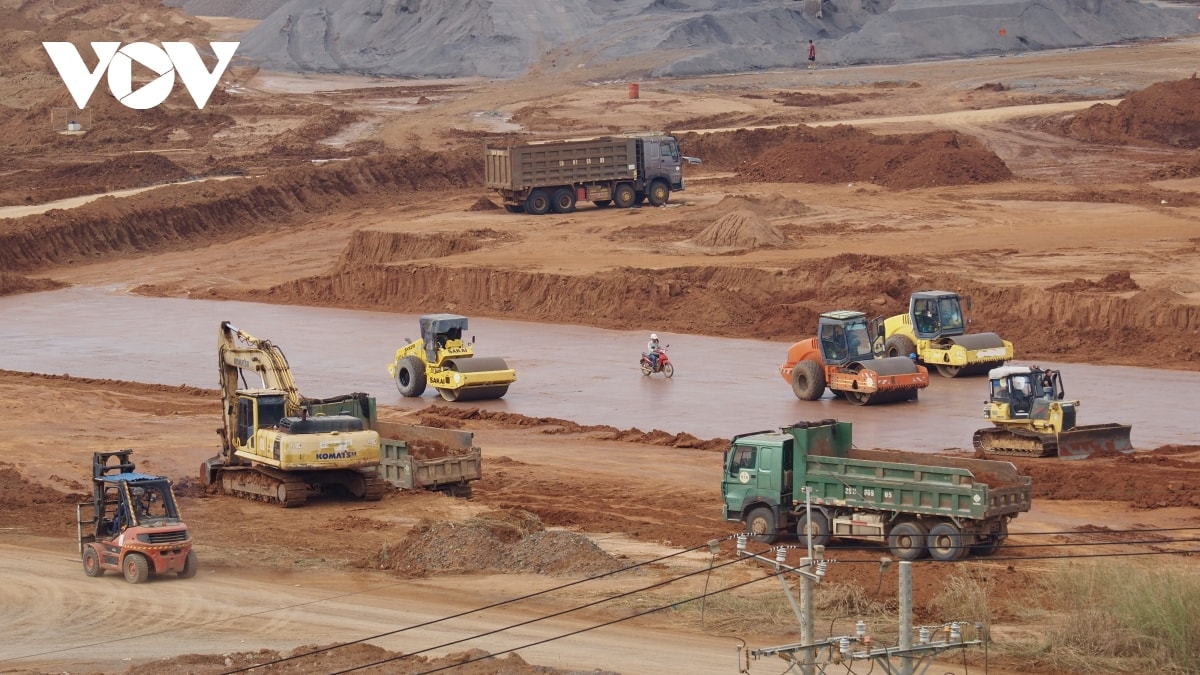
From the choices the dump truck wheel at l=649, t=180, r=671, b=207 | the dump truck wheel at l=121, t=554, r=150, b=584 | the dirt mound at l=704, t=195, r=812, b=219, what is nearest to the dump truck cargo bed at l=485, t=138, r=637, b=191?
the dump truck wheel at l=649, t=180, r=671, b=207

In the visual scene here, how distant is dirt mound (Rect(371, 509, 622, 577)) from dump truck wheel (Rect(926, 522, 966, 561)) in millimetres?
4039

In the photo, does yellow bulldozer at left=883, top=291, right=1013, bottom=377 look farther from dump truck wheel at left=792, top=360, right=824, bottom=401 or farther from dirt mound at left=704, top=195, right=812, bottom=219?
dirt mound at left=704, top=195, right=812, bottom=219

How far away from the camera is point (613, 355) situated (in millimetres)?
41500

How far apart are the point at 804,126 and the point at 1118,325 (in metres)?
39.4

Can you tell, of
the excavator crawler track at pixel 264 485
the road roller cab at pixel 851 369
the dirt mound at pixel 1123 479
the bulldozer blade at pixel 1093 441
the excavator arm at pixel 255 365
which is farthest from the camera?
the road roller cab at pixel 851 369

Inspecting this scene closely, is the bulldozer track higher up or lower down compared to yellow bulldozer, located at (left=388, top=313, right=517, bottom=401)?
lower down

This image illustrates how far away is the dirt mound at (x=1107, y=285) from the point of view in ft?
141

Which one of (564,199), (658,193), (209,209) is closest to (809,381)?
(564,199)

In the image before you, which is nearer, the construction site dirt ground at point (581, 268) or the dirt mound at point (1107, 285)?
the construction site dirt ground at point (581, 268)

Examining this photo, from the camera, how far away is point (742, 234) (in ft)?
177

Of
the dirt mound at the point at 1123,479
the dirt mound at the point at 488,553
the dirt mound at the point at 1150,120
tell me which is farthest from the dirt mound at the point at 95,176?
the dirt mound at the point at 1123,479

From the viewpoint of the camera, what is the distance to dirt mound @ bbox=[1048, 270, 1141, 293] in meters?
43.0

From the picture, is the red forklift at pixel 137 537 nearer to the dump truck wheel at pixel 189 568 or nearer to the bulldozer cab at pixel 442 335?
the dump truck wheel at pixel 189 568

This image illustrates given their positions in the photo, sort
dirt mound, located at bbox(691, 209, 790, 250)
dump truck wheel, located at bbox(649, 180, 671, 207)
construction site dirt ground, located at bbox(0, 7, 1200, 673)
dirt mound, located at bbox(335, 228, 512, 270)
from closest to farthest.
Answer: construction site dirt ground, located at bbox(0, 7, 1200, 673), dirt mound, located at bbox(691, 209, 790, 250), dirt mound, located at bbox(335, 228, 512, 270), dump truck wheel, located at bbox(649, 180, 671, 207)
